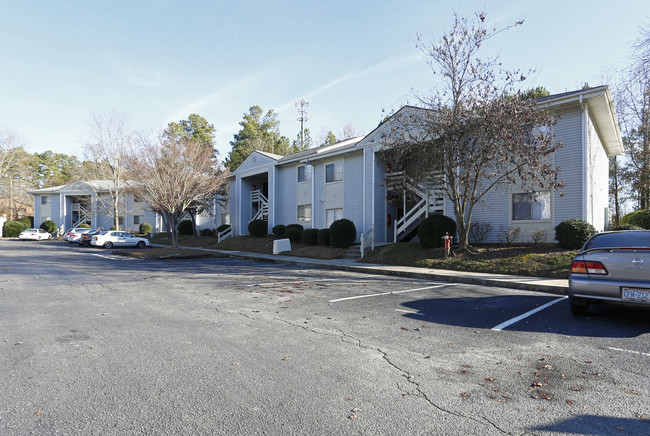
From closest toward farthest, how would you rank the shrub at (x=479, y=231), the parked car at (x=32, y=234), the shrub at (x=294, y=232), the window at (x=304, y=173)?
the shrub at (x=479, y=231) → the shrub at (x=294, y=232) → the window at (x=304, y=173) → the parked car at (x=32, y=234)

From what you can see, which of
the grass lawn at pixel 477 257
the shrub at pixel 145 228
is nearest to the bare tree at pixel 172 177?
the grass lawn at pixel 477 257

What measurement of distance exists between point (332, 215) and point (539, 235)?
12.8 metres

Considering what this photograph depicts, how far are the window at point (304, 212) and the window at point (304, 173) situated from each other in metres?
1.84

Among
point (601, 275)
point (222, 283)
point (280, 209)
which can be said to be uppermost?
point (280, 209)

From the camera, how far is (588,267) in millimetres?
6273

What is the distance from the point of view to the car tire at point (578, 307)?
6457 mm

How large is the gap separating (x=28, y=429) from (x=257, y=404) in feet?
5.52

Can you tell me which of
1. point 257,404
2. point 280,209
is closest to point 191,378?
point 257,404

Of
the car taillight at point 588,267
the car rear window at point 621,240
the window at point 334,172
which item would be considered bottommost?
the car taillight at point 588,267

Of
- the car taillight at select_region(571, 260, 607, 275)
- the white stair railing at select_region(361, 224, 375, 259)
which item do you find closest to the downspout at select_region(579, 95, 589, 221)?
the white stair railing at select_region(361, 224, 375, 259)

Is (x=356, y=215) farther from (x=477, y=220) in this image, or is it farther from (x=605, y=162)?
(x=605, y=162)

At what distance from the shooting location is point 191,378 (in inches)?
150

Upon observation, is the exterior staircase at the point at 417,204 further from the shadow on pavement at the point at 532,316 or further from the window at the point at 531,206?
the shadow on pavement at the point at 532,316

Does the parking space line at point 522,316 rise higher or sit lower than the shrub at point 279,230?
lower
